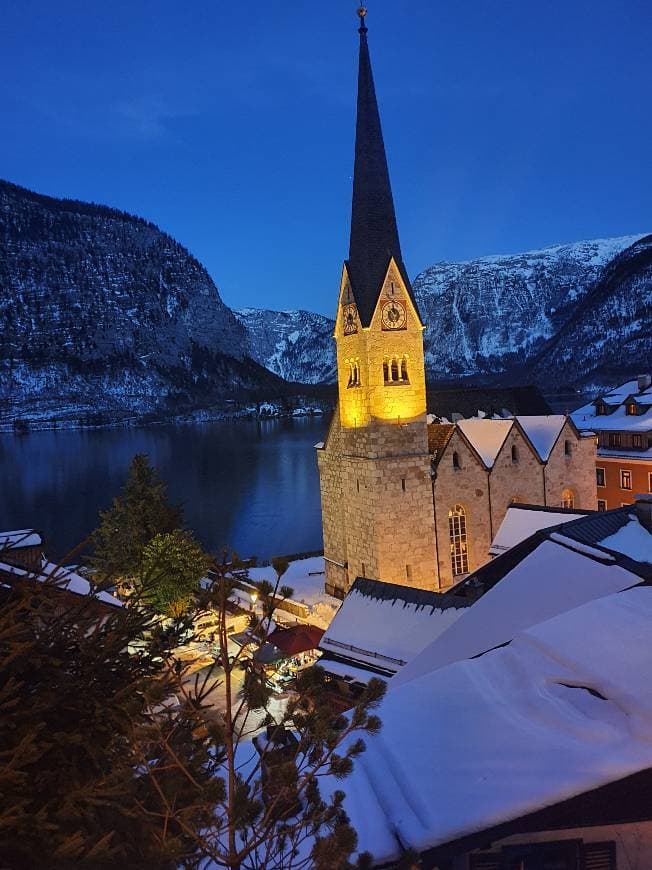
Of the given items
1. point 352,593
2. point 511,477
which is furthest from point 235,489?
point 352,593

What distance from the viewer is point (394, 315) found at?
26719 millimetres

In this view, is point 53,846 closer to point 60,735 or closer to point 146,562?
point 60,735

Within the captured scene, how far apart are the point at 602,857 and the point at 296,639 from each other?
15.9 meters

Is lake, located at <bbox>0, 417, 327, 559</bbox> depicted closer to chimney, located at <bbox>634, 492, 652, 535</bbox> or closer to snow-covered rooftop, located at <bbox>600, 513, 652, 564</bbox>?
snow-covered rooftop, located at <bbox>600, 513, 652, 564</bbox>

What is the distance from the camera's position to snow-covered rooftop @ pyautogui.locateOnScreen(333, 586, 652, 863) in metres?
5.66

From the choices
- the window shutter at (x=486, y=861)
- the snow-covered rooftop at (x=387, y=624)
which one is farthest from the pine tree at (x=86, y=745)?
the snow-covered rooftop at (x=387, y=624)

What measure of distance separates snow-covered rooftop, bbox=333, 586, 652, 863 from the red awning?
43.9 feet

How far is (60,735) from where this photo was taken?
4703mm

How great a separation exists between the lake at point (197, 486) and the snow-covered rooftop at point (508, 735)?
16.5 metres

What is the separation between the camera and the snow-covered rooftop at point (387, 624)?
1628cm

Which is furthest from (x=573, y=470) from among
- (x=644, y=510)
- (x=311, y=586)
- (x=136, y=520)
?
(x=136, y=520)

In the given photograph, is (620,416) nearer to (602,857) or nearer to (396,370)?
(396,370)

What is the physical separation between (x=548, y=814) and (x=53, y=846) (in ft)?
13.7

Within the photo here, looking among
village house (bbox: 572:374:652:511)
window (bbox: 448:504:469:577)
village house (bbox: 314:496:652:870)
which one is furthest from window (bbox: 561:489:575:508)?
village house (bbox: 314:496:652:870)
